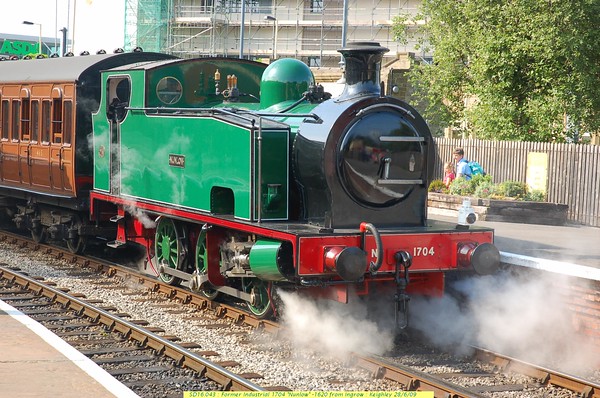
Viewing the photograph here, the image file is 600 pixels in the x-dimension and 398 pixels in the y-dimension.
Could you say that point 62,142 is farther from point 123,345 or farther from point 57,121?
point 123,345

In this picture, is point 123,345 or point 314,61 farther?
point 314,61

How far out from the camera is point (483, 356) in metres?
8.23

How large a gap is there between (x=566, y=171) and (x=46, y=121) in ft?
34.6

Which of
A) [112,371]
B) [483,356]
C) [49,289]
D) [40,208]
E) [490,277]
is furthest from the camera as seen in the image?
[40,208]

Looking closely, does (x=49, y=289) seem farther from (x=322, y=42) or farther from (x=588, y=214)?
(x=322, y=42)

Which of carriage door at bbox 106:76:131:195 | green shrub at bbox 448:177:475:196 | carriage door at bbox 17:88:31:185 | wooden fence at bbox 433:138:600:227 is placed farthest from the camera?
wooden fence at bbox 433:138:600:227

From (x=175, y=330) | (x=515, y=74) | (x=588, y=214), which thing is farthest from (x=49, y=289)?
(x=515, y=74)

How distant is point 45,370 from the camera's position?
22.2 ft

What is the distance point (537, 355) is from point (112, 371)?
4.34 m

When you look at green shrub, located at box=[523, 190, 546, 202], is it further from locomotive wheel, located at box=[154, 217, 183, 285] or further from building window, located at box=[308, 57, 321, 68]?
building window, located at box=[308, 57, 321, 68]

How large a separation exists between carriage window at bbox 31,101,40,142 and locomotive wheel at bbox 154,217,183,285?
13.5 feet

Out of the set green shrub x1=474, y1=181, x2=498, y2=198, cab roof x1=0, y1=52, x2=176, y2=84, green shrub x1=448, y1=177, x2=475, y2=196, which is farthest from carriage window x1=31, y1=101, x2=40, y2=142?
green shrub x1=474, y1=181, x2=498, y2=198

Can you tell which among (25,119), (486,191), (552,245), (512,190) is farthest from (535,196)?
(25,119)

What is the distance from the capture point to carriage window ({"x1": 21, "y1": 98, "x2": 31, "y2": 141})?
14359 millimetres
